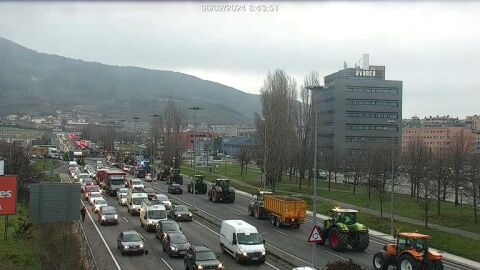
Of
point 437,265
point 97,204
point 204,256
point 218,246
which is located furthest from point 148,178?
point 437,265

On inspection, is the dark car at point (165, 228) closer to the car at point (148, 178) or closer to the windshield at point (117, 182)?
the windshield at point (117, 182)

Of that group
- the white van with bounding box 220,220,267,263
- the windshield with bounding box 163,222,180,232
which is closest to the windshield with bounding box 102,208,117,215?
the windshield with bounding box 163,222,180,232

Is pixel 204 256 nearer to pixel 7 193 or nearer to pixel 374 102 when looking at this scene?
pixel 7 193

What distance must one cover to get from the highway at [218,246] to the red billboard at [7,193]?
550 cm

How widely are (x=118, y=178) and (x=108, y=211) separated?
21.8 m

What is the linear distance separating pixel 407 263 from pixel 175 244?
12.8m

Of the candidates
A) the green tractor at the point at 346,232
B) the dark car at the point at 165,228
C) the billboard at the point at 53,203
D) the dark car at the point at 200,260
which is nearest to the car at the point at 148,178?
the dark car at the point at 165,228

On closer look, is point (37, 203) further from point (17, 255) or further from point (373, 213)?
point (373, 213)

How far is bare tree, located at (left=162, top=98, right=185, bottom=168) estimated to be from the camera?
3600 inches

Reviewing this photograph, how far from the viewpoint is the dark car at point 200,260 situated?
24.0 metres

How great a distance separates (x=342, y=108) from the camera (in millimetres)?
124750

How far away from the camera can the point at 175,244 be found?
95.2 ft

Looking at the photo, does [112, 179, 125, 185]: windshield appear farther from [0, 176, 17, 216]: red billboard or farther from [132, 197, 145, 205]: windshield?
[0, 176, 17, 216]: red billboard

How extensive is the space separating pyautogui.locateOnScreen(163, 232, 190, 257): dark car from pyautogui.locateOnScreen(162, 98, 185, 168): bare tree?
59.7 meters
